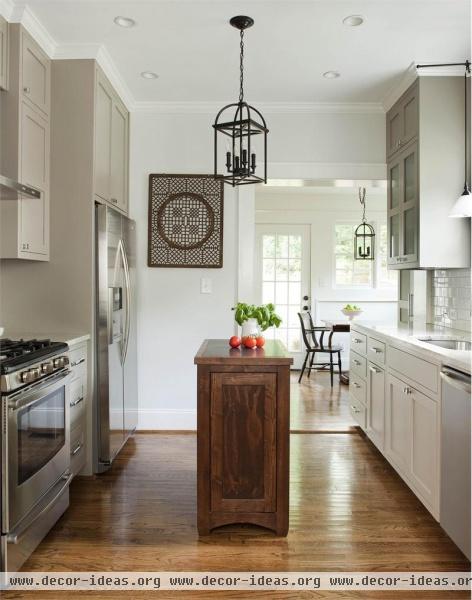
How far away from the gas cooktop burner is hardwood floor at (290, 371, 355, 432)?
Answer: 7.86ft

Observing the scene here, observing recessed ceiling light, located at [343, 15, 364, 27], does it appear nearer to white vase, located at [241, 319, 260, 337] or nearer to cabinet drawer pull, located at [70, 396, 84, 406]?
white vase, located at [241, 319, 260, 337]

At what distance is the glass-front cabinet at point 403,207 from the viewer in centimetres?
353

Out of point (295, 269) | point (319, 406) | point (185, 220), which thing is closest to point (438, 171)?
point (185, 220)

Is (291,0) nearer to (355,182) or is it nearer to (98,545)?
(355,182)

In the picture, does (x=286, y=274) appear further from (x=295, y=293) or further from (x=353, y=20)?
(x=353, y=20)

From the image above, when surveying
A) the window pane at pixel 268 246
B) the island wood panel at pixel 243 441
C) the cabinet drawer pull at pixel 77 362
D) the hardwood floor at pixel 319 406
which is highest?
the window pane at pixel 268 246

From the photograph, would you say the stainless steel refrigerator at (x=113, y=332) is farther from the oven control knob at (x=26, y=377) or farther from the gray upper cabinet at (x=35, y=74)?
the oven control knob at (x=26, y=377)

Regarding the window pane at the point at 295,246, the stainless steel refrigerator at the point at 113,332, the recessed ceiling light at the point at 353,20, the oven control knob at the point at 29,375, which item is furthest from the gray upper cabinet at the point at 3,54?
the window pane at the point at 295,246

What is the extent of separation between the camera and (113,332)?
3.29 meters

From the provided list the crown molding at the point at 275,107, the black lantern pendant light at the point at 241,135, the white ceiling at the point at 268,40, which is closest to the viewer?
the black lantern pendant light at the point at 241,135

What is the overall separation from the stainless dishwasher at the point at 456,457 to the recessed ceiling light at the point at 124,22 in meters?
2.51

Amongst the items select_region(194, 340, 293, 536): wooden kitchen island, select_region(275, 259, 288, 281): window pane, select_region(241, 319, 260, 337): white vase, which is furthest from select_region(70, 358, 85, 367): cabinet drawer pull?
select_region(275, 259, 288, 281): window pane

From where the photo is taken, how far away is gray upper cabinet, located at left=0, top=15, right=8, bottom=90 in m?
2.66

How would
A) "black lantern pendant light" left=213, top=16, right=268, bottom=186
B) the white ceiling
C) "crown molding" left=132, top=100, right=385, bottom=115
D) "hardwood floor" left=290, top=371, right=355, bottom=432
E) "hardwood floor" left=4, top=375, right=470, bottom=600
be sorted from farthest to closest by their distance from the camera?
"hardwood floor" left=290, top=371, right=355, bottom=432 → "crown molding" left=132, top=100, right=385, bottom=115 → the white ceiling → "black lantern pendant light" left=213, top=16, right=268, bottom=186 → "hardwood floor" left=4, top=375, right=470, bottom=600
